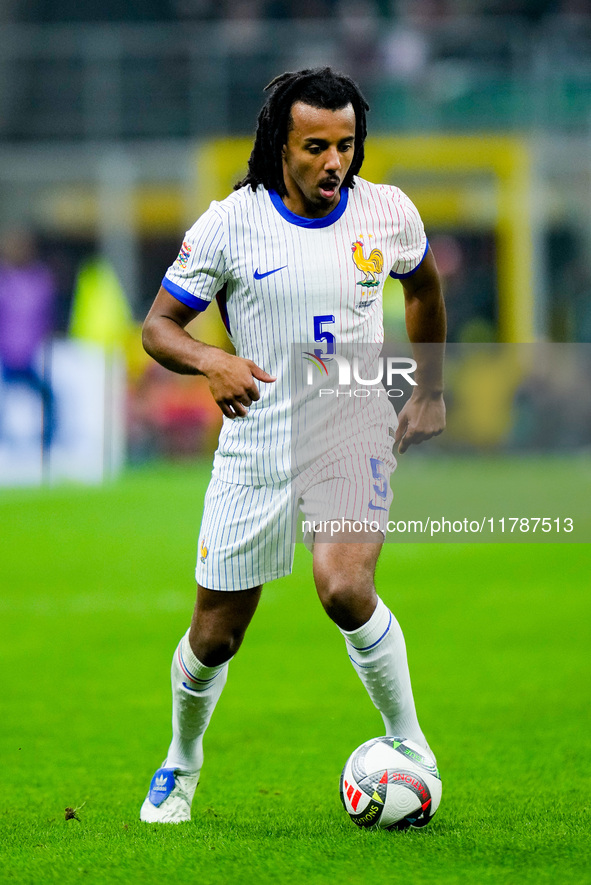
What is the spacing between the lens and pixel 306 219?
4102 mm

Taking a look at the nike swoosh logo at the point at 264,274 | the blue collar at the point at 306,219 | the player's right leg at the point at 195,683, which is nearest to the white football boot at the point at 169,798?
the player's right leg at the point at 195,683

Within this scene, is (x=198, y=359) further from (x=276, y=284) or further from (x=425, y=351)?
(x=425, y=351)

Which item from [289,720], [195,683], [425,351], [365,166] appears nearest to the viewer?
[195,683]

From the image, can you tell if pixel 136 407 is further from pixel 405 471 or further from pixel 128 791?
pixel 128 791

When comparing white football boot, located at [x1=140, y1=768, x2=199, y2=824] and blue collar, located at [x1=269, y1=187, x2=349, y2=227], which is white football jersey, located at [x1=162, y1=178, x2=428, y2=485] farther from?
white football boot, located at [x1=140, y1=768, x2=199, y2=824]

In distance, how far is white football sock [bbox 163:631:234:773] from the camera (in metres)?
4.31

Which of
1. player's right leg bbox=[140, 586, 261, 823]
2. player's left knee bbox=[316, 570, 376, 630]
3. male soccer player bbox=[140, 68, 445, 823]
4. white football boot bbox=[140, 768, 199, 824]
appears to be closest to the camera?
player's left knee bbox=[316, 570, 376, 630]

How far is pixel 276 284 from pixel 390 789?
4.92ft

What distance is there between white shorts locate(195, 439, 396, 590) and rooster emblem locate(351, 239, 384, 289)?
50 centimetres

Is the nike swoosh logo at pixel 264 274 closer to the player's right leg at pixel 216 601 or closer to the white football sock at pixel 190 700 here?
the player's right leg at pixel 216 601

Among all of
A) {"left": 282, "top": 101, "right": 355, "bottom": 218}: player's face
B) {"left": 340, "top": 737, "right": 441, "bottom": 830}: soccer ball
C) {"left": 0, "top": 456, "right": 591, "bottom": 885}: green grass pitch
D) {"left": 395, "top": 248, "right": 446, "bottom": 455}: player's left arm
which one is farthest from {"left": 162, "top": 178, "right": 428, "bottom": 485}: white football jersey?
{"left": 0, "top": 456, "right": 591, "bottom": 885}: green grass pitch

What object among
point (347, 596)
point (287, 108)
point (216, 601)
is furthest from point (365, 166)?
point (347, 596)

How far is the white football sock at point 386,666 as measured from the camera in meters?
3.98

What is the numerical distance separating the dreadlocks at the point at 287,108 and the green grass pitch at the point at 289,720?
77.5 inches
